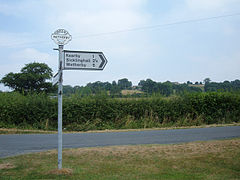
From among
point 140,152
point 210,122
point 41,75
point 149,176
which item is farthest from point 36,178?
point 41,75

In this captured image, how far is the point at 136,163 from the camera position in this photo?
677cm

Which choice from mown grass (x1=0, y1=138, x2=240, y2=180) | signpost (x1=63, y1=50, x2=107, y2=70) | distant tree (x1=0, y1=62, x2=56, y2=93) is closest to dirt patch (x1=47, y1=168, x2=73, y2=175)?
mown grass (x1=0, y1=138, x2=240, y2=180)

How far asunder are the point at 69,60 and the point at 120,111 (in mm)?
13338

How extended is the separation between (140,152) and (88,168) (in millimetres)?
2371

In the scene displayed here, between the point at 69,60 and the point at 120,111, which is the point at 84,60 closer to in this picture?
the point at 69,60

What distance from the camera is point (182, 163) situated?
6633 millimetres

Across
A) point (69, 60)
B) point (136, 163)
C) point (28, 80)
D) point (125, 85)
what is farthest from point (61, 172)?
point (28, 80)

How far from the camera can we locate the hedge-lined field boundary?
1842 centimetres

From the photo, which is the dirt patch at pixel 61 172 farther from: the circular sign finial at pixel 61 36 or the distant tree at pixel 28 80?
the distant tree at pixel 28 80

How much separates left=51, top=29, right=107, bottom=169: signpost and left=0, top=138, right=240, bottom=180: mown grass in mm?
846

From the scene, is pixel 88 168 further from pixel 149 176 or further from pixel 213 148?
pixel 213 148

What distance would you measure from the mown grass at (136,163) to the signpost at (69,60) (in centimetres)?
85

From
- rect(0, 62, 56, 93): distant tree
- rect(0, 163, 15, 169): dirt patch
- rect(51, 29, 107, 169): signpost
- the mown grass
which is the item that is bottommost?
rect(0, 163, 15, 169): dirt patch

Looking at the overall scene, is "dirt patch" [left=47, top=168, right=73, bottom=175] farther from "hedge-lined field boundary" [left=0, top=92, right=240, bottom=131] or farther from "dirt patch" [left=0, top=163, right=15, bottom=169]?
"hedge-lined field boundary" [left=0, top=92, right=240, bottom=131]
